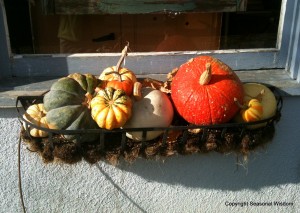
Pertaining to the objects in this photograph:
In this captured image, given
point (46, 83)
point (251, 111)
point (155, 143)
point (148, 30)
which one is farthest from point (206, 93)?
point (46, 83)

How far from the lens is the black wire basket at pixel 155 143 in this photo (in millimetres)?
1677

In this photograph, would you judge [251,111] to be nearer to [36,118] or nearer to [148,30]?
[148,30]

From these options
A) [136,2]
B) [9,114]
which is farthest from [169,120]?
[9,114]

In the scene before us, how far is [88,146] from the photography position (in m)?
1.71

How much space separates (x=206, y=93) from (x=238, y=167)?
0.70m

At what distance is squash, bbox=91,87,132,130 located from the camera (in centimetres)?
153

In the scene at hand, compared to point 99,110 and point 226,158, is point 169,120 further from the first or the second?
point 226,158

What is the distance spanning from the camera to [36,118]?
1661 mm

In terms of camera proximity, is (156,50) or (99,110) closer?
(99,110)

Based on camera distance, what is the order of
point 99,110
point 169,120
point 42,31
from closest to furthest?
point 99,110
point 169,120
point 42,31

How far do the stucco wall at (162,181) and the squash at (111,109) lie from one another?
20.2 inches

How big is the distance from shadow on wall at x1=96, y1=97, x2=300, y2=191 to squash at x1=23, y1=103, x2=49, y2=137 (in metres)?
0.50

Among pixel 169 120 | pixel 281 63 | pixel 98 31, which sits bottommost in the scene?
pixel 169 120

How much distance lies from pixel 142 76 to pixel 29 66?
2.01ft
